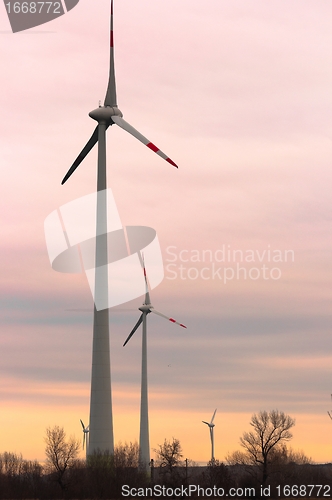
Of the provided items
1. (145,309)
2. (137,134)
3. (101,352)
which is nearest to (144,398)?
(145,309)

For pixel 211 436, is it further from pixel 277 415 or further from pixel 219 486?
pixel 219 486

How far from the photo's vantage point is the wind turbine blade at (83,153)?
76250 mm

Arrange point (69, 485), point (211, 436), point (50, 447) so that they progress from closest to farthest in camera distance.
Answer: point (69, 485)
point (50, 447)
point (211, 436)

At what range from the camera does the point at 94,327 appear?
229ft

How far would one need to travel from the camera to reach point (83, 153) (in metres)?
78.6

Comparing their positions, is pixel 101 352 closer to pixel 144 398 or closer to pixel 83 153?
pixel 83 153

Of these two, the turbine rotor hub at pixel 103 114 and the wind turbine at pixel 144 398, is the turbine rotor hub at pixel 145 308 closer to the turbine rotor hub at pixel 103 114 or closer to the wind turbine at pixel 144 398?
the wind turbine at pixel 144 398

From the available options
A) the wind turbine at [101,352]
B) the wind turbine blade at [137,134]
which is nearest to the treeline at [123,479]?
the wind turbine at [101,352]

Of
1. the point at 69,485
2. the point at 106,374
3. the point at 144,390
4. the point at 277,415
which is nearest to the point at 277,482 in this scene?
the point at 277,415

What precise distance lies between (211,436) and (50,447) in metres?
56.1

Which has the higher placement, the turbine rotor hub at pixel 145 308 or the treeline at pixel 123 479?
the turbine rotor hub at pixel 145 308

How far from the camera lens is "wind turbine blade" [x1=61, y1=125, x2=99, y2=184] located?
76250mm

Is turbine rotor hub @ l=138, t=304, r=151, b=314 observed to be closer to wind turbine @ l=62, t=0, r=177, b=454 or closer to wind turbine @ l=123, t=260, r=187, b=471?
wind turbine @ l=123, t=260, r=187, b=471

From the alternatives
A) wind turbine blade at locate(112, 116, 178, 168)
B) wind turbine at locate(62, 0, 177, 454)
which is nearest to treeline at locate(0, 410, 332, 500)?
wind turbine at locate(62, 0, 177, 454)
